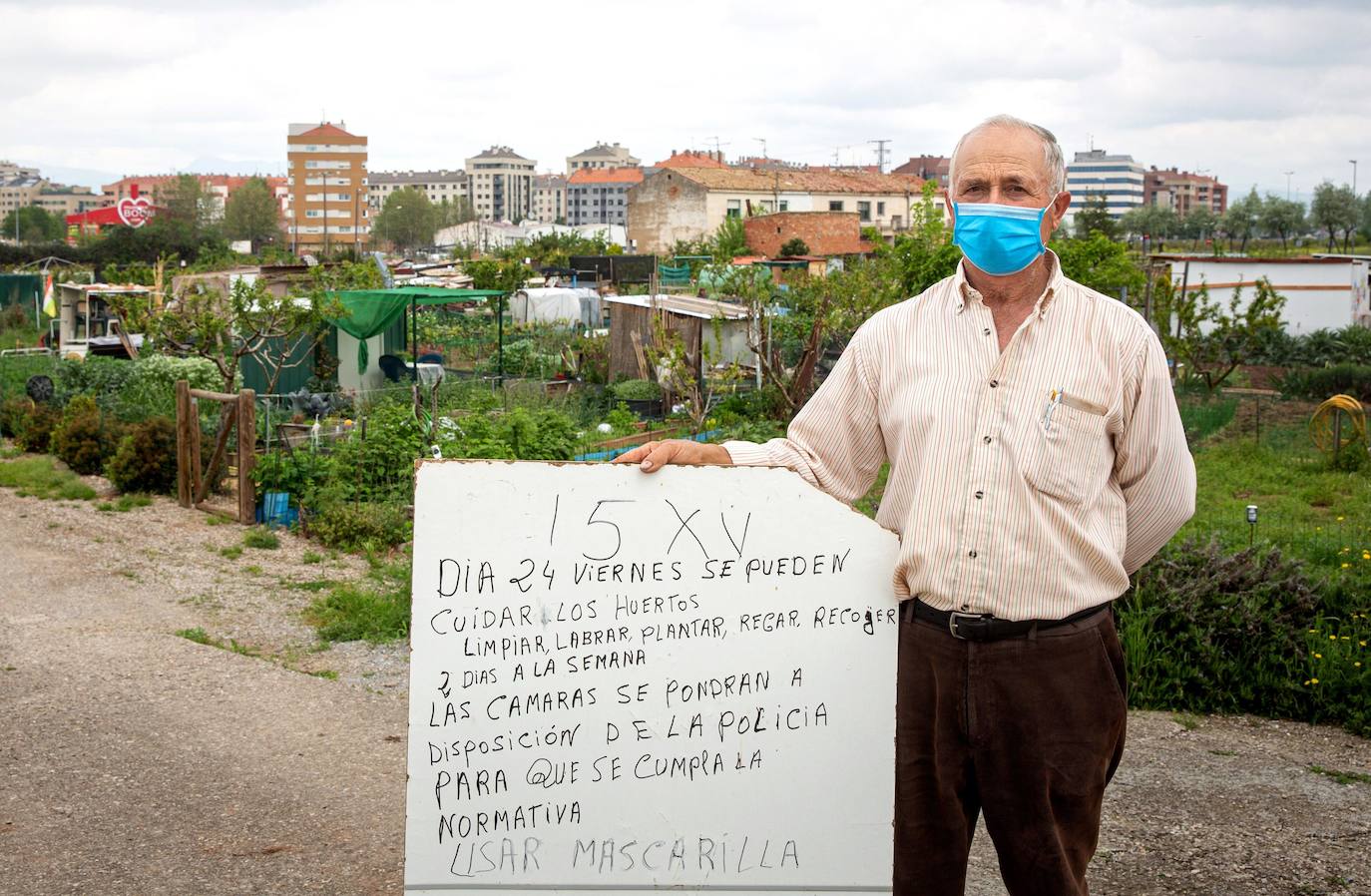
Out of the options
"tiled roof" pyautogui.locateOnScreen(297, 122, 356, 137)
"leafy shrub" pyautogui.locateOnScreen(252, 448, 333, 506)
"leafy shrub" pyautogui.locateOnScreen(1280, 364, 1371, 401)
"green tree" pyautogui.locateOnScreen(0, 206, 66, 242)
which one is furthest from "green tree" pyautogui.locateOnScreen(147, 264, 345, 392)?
"tiled roof" pyautogui.locateOnScreen(297, 122, 356, 137)

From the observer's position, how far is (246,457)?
11773 mm

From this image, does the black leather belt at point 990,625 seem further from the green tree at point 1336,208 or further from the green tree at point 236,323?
the green tree at point 1336,208

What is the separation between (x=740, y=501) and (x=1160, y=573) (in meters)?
4.13

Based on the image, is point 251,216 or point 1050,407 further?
point 251,216

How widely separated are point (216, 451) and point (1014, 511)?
36.1 feet

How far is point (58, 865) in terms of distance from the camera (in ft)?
14.9

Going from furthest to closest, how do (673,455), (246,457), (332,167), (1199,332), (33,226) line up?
(332,167) < (33,226) < (1199,332) < (246,457) < (673,455)

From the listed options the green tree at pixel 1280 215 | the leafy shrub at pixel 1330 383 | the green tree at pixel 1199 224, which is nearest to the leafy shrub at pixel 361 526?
the leafy shrub at pixel 1330 383

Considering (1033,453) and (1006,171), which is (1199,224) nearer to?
(1006,171)

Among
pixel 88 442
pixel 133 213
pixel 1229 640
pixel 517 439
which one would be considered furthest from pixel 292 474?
pixel 133 213

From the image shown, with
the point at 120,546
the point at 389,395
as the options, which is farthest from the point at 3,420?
the point at 120,546

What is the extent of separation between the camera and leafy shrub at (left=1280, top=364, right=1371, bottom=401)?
2067 cm

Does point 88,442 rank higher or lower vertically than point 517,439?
lower

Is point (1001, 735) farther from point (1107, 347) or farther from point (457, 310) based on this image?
point (457, 310)
